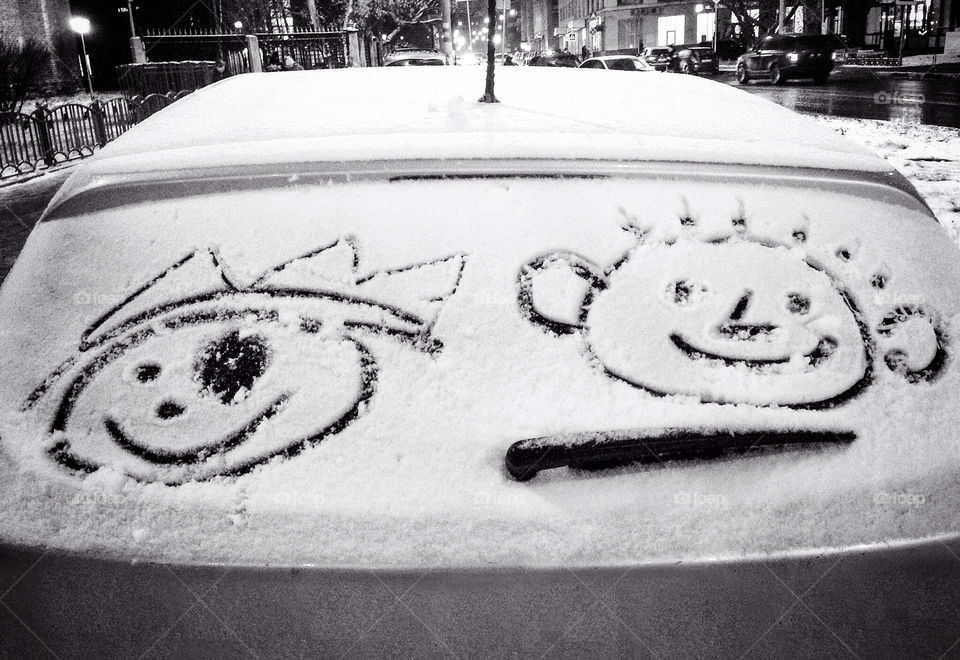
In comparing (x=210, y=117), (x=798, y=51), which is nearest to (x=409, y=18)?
(x=798, y=51)

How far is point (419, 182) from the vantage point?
131 centimetres

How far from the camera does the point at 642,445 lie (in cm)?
107

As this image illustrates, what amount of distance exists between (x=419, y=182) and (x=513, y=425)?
0.50 m

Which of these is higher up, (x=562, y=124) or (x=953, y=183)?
(x=562, y=124)

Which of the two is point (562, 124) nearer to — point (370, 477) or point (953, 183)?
point (370, 477)

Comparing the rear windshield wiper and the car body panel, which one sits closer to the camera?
the car body panel

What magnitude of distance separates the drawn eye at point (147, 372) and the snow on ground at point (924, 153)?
558 centimetres

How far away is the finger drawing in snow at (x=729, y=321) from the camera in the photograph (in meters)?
1.17

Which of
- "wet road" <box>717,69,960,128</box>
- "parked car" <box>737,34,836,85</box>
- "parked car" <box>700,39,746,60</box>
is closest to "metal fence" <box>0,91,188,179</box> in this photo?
"wet road" <box>717,69,960,128</box>

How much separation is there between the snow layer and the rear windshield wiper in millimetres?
18

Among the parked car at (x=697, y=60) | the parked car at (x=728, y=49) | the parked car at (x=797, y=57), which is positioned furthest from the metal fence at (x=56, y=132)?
the parked car at (x=728, y=49)

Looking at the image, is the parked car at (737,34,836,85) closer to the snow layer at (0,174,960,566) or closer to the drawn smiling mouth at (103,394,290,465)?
the snow layer at (0,174,960,566)

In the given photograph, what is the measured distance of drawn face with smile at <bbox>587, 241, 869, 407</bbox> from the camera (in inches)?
45.8

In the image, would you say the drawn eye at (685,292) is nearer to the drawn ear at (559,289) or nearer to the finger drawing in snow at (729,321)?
the finger drawing in snow at (729,321)
